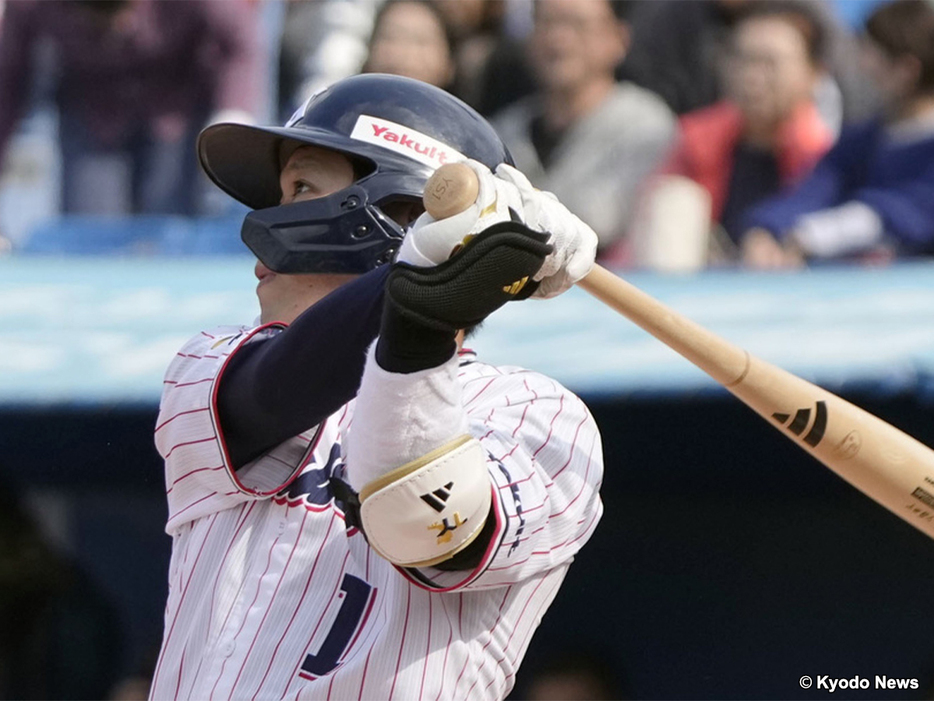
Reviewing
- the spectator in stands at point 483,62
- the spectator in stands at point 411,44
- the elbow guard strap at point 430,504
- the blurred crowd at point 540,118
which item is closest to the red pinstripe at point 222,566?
the elbow guard strap at point 430,504

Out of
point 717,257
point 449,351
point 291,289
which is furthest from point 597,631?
point 449,351

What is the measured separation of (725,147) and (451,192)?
3041 mm

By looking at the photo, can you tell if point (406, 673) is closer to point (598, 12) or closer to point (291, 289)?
point (291, 289)

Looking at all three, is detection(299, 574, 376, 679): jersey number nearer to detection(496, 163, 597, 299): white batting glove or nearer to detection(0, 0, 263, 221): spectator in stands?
detection(496, 163, 597, 299): white batting glove

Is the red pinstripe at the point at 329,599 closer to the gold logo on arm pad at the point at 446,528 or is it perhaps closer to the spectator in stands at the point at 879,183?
the gold logo on arm pad at the point at 446,528

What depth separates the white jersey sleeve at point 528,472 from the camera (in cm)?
150

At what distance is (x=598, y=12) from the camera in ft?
14.8

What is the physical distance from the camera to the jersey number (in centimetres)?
162

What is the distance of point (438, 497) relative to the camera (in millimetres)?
1400

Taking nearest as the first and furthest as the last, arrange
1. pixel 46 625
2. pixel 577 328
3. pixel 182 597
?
pixel 182 597 → pixel 577 328 → pixel 46 625

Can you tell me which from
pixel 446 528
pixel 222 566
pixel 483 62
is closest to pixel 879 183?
pixel 483 62

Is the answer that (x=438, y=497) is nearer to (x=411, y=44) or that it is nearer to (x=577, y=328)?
(x=577, y=328)

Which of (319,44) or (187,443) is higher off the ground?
(319,44)

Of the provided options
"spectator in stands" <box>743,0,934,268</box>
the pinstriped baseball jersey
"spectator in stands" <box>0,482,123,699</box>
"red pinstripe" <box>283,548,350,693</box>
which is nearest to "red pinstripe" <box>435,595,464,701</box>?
the pinstriped baseball jersey
